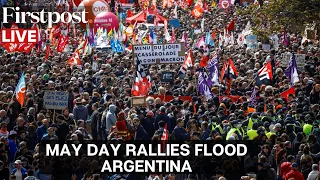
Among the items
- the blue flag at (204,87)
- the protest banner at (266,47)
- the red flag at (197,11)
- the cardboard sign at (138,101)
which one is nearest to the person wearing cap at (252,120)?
the cardboard sign at (138,101)

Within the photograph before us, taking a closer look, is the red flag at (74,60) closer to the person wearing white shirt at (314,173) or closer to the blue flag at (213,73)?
the blue flag at (213,73)

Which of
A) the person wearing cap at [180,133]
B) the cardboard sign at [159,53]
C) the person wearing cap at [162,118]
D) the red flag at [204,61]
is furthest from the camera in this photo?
the red flag at [204,61]

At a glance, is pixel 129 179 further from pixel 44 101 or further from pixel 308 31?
pixel 308 31

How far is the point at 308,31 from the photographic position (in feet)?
111

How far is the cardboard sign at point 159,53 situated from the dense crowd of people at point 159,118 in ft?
1.50

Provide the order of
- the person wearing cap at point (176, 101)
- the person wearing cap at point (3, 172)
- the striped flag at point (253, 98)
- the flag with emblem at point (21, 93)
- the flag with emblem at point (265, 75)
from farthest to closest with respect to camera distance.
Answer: the flag with emblem at point (265, 75) < the striped flag at point (253, 98) < the person wearing cap at point (176, 101) < the flag with emblem at point (21, 93) < the person wearing cap at point (3, 172)

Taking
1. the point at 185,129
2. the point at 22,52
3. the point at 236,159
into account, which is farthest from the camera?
the point at 22,52

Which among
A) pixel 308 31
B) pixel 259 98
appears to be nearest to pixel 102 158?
pixel 259 98

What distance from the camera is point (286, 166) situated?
17.6m

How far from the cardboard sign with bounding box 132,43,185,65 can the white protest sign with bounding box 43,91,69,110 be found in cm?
564

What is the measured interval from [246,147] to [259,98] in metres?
6.02

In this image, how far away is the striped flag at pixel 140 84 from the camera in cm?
2549

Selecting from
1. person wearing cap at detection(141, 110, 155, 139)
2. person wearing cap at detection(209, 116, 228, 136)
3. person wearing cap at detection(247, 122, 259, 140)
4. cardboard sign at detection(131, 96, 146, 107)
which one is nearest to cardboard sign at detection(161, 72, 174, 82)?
cardboard sign at detection(131, 96, 146, 107)

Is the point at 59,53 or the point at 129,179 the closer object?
the point at 129,179
